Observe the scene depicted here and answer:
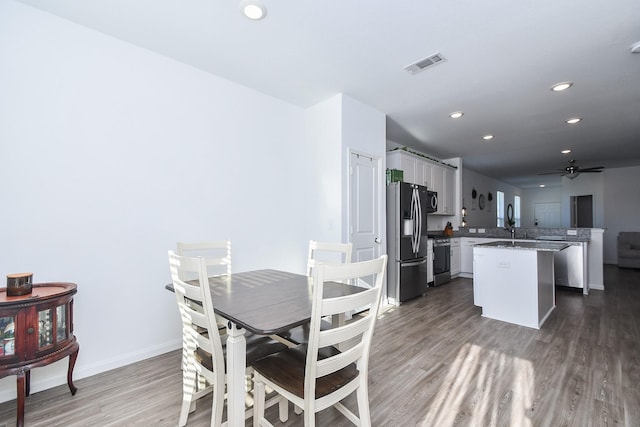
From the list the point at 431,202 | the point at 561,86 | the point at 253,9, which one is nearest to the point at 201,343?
the point at 253,9

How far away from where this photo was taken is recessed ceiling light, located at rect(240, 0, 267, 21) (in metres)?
1.96

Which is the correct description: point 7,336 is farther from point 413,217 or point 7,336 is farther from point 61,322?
point 413,217

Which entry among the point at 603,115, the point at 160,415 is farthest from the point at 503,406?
the point at 603,115

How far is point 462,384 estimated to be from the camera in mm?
2100

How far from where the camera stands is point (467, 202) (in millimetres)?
7742

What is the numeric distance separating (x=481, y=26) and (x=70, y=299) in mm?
3589

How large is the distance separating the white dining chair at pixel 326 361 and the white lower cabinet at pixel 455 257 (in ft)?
16.2

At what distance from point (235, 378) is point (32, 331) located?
1369 millimetres

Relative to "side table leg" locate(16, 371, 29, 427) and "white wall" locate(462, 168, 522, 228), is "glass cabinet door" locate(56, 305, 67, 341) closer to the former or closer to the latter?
"side table leg" locate(16, 371, 29, 427)

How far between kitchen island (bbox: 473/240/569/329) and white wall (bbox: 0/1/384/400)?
2.83 m

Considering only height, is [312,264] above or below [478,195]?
below

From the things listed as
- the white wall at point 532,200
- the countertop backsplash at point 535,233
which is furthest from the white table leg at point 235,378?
the white wall at point 532,200

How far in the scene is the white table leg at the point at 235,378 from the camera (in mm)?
1330

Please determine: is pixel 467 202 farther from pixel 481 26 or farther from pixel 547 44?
pixel 481 26
